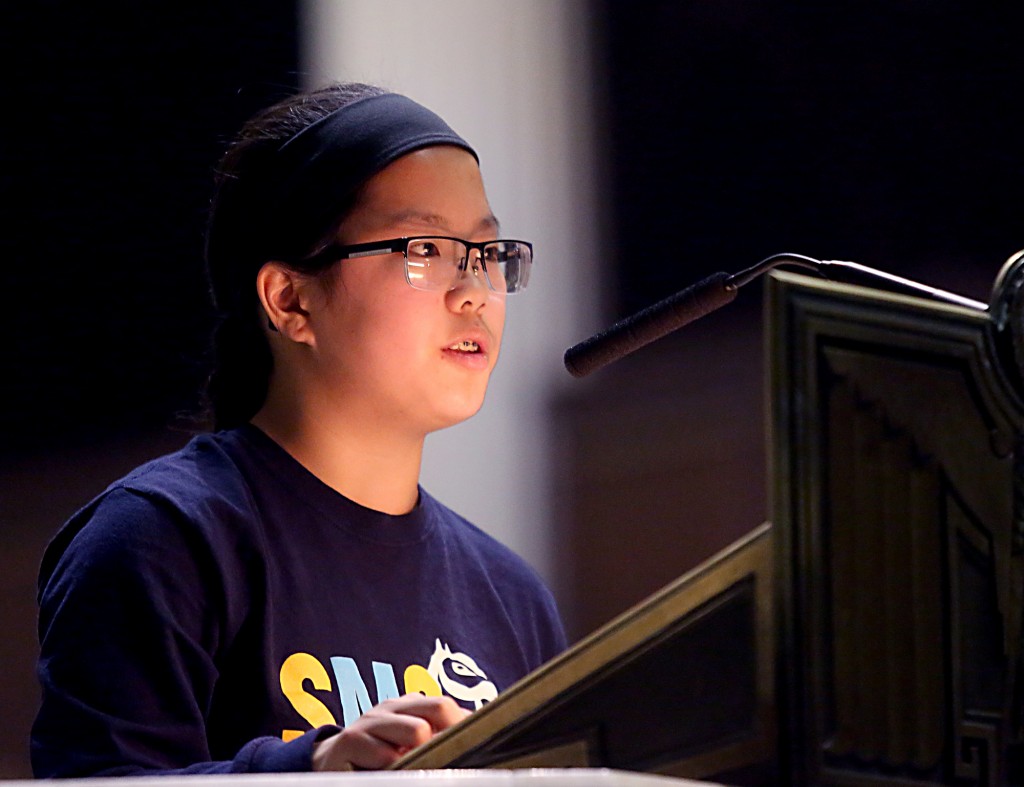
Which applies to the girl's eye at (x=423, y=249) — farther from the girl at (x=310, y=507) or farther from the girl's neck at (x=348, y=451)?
the girl's neck at (x=348, y=451)

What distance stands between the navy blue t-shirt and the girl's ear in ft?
0.42

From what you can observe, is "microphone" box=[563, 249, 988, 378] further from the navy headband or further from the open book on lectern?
the navy headband

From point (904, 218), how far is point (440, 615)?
50.1 inches

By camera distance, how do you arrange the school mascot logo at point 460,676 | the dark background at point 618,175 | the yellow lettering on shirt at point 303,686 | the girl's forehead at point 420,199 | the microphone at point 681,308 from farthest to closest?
1. the dark background at point 618,175
2. the girl's forehead at point 420,199
3. the school mascot logo at point 460,676
4. the yellow lettering on shirt at point 303,686
5. the microphone at point 681,308

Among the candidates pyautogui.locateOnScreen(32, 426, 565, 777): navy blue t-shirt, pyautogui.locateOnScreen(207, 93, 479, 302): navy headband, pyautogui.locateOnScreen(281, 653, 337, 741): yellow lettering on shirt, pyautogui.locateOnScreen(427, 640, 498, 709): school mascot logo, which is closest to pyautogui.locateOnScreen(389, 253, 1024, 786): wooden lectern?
pyautogui.locateOnScreen(32, 426, 565, 777): navy blue t-shirt

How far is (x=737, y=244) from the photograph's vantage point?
2.56 m

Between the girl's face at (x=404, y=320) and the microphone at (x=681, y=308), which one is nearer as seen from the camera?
the microphone at (x=681, y=308)

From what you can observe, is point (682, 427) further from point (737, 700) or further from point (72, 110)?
point (737, 700)

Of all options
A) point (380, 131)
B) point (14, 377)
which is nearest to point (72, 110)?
point (14, 377)

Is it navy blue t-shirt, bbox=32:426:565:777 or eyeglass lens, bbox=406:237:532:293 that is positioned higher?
eyeglass lens, bbox=406:237:532:293

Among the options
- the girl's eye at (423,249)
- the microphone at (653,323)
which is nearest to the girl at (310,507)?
the girl's eye at (423,249)

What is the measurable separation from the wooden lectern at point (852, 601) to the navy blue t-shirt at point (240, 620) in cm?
33

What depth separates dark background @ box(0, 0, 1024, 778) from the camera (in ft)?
7.22

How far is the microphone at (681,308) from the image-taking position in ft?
3.50
